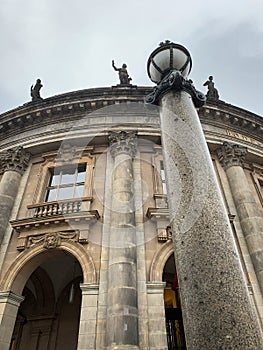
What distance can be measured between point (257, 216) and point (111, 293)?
6252mm

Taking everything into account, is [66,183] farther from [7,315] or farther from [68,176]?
[7,315]

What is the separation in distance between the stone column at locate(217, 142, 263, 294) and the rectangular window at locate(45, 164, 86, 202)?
6164 mm

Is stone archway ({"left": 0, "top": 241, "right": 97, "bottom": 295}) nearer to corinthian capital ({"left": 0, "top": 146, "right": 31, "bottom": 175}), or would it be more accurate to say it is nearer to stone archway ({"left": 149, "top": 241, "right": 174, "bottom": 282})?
stone archway ({"left": 149, "top": 241, "right": 174, "bottom": 282})

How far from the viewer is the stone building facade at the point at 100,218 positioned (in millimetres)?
8219

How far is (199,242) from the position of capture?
3.18 m

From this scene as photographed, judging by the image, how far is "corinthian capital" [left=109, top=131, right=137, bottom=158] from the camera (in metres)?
11.7

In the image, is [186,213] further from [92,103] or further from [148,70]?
[92,103]

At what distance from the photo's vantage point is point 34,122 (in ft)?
45.8

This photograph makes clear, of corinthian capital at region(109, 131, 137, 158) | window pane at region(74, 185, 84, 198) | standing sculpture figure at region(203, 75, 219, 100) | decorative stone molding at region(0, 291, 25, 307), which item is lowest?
decorative stone molding at region(0, 291, 25, 307)

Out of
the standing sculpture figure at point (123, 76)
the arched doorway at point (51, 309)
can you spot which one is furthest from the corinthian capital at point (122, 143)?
the arched doorway at point (51, 309)

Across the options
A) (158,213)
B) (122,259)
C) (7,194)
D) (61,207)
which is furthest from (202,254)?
(7,194)

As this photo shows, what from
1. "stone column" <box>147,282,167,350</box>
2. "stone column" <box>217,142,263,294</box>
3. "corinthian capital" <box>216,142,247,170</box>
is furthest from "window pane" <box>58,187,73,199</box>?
"corinthian capital" <box>216,142,247,170</box>

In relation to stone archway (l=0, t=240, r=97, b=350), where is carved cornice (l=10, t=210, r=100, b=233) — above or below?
above

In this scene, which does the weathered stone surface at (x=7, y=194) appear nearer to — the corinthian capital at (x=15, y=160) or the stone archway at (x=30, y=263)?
the corinthian capital at (x=15, y=160)
